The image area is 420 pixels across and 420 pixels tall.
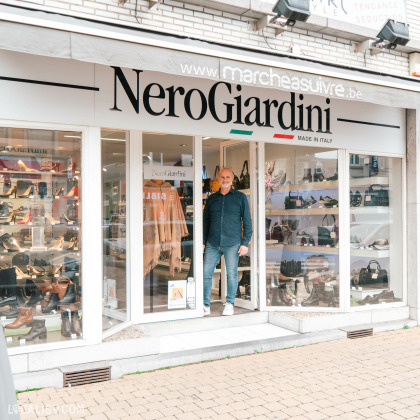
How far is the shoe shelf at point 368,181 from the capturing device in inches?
293

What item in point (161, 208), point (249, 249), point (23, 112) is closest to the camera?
point (23, 112)

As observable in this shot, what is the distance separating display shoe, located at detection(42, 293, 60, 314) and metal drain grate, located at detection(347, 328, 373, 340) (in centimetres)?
383

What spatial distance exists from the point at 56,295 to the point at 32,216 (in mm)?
905

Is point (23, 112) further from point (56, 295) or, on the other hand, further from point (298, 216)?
point (298, 216)

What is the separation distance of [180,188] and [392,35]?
3.81m

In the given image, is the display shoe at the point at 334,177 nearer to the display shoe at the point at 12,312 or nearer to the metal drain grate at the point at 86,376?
the metal drain grate at the point at 86,376

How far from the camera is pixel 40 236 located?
5.43 meters

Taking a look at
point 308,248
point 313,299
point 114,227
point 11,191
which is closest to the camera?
point 11,191

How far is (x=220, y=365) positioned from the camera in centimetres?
543

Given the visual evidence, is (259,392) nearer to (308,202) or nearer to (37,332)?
(37,332)

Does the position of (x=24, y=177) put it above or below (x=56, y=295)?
above

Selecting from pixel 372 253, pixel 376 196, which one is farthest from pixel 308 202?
pixel 372 253

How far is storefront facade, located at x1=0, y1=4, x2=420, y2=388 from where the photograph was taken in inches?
203

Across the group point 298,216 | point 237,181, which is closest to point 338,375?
point 298,216
